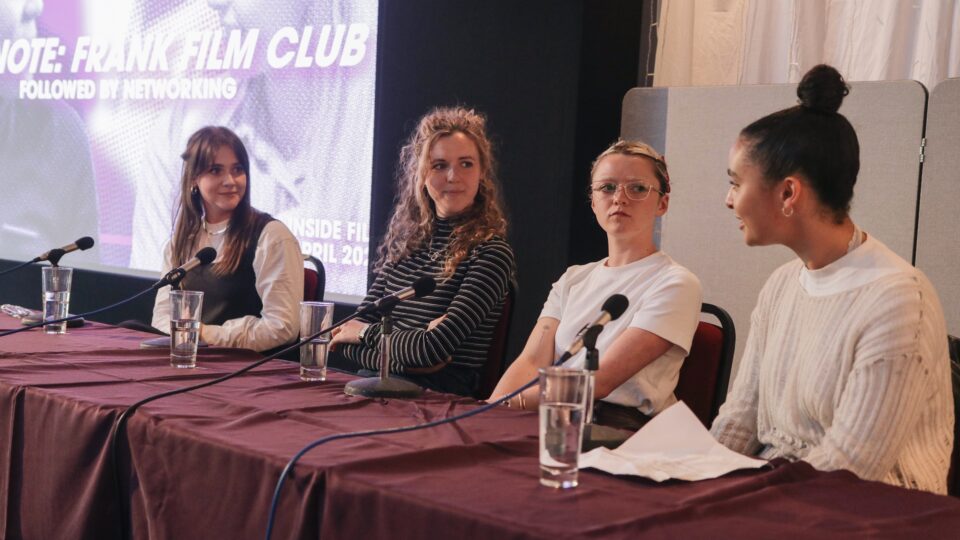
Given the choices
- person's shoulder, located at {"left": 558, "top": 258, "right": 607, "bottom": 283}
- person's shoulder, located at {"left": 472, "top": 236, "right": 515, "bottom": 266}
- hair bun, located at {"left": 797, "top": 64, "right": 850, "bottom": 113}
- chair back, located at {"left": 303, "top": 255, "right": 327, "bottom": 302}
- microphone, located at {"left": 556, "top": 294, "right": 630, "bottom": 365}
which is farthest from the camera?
chair back, located at {"left": 303, "top": 255, "right": 327, "bottom": 302}

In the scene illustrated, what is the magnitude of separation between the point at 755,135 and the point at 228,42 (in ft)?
12.2

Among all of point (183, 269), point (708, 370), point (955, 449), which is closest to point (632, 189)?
point (708, 370)

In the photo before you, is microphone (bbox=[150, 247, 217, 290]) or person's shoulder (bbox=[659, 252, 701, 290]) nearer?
person's shoulder (bbox=[659, 252, 701, 290])

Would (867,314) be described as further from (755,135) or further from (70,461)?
(70,461)

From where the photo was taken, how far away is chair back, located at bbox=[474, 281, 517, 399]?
281cm

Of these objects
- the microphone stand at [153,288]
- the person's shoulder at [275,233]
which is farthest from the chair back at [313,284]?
the microphone stand at [153,288]

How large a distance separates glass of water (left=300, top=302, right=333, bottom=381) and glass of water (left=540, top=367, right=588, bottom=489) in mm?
959

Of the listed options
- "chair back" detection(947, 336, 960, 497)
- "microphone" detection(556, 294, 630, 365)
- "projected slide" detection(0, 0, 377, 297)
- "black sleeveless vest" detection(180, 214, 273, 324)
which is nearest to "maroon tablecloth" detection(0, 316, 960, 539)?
"microphone" detection(556, 294, 630, 365)

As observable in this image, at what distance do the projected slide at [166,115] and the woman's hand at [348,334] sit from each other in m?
1.65

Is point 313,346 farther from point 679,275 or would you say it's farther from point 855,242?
point 855,242

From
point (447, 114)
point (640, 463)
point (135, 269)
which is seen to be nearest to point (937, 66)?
point (447, 114)

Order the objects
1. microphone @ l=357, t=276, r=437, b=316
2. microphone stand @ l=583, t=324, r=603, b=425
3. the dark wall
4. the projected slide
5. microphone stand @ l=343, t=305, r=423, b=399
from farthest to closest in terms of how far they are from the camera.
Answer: the projected slide → the dark wall → microphone stand @ l=343, t=305, r=423, b=399 → microphone @ l=357, t=276, r=437, b=316 → microphone stand @ l=583, t=324, r=603, b=425

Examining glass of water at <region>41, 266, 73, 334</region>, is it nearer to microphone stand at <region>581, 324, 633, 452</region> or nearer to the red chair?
the red chair

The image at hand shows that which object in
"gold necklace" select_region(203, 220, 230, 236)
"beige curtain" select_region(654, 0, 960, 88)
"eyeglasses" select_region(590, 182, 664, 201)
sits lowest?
"gold necklace" select_region(203, 220, 230, 236)
